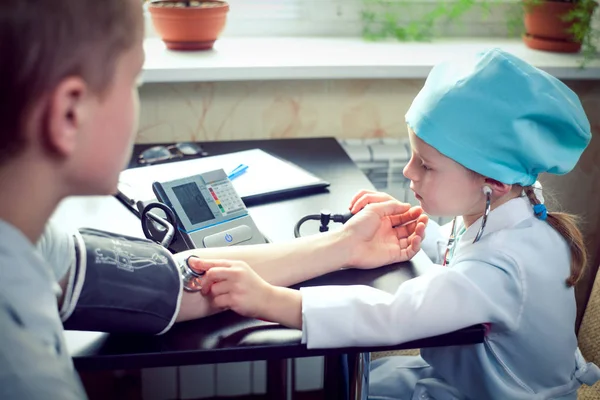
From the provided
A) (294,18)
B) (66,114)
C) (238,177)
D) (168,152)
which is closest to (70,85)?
(66,114)

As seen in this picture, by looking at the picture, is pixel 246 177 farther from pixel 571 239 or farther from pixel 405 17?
pixel 405 17

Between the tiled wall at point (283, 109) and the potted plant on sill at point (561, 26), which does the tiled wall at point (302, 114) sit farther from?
the potted plant on sill at point (561, 26)

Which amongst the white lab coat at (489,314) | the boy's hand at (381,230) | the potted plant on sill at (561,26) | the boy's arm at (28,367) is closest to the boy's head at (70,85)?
the boy's arm at (28,367)

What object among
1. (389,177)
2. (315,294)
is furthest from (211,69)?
(315,294)

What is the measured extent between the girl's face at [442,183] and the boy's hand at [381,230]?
0.06 meters

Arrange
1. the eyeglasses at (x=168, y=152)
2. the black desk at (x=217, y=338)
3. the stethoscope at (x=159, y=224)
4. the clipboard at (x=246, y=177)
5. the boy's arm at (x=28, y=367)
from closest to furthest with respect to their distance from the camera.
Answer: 1. the boy's arm at (x=28, y=367)
2. the black desk at (x=217, y=338)
3. the stethoscope at (x=159, y=224)
4. the clipboard at (x=246, y=177)
5. the eyeglasses at (x=168, y=152)

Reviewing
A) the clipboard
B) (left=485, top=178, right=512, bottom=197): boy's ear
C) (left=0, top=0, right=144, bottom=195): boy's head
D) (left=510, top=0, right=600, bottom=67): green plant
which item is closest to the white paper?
the clipboard

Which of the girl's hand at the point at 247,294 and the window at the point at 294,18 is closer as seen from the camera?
the girl's hand at the point at 247,294

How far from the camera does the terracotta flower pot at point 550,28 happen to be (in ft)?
6.18

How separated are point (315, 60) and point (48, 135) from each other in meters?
1.24

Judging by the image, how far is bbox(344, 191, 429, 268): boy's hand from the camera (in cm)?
113

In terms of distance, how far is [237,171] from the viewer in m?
1.43

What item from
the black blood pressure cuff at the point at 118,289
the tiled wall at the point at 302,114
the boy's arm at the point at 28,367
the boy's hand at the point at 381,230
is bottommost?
the tiled wall at the point at 302,114

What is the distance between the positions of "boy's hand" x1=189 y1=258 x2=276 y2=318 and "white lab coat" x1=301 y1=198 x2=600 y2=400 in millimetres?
60
